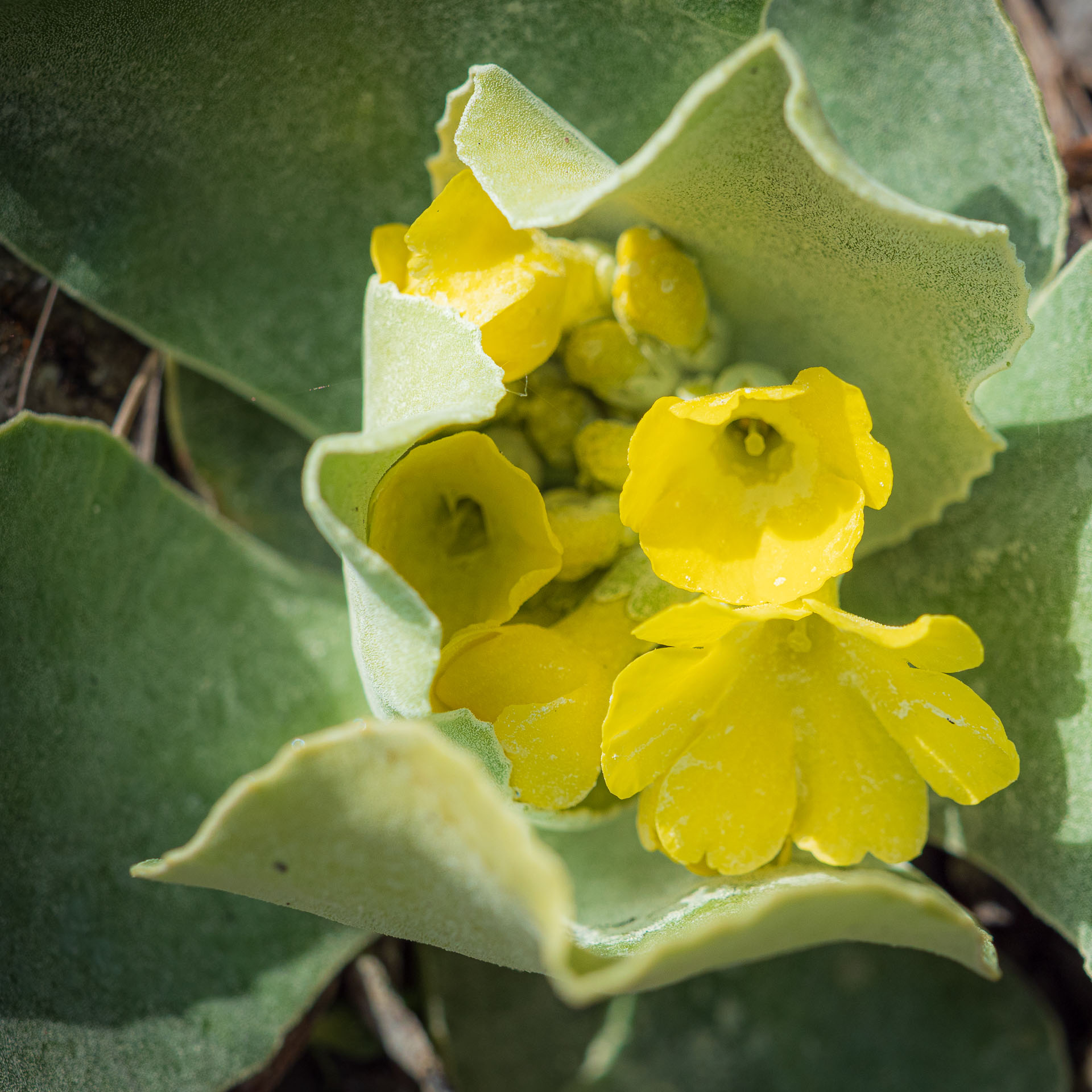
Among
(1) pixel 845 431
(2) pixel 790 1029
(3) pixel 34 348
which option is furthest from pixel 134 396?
(2) pixel 790 1029

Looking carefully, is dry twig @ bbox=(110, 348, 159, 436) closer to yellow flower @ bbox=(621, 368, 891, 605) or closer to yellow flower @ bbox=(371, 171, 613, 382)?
yellow flower @ bbox=(371, 171, 613, 382)

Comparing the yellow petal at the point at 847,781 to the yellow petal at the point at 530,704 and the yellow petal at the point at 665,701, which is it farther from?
the yellow petal at the point at 530,704

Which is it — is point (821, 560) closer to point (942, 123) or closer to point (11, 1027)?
point (942, 123)

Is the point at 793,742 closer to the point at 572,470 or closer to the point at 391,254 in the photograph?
the point at 572,470

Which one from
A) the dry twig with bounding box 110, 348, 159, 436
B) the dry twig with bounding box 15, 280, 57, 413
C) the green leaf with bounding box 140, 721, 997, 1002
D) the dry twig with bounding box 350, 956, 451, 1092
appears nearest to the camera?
the green leaf with bounding box 140, 721, 997, 1002

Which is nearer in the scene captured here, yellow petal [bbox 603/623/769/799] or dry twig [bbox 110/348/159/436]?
yellow petal [bbox 603/623/769/799]

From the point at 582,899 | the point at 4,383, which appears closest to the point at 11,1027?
the point at 582,899

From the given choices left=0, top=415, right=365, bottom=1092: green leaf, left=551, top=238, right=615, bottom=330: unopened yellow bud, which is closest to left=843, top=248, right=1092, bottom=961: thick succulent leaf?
left=551, top=238, right=615, bottom=330: unopened yellow bud
